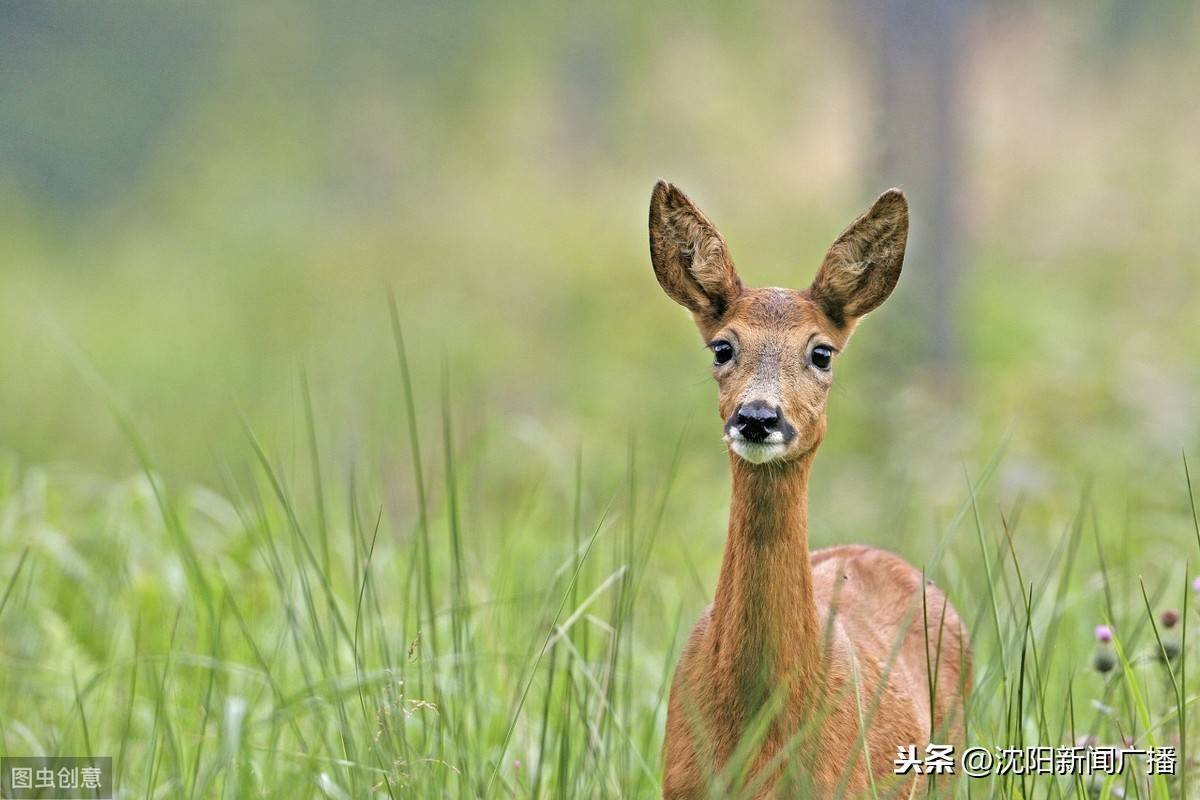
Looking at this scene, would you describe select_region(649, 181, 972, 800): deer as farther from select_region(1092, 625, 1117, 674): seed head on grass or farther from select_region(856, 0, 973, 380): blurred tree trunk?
select_region(856, 0, 973, 380): blurred tree trunk

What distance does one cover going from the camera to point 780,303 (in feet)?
9.11

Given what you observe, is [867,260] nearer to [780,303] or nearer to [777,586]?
[780,303]

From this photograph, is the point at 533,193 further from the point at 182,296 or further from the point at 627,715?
the point at 627,715

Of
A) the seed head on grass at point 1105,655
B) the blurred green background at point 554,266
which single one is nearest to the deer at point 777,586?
the seed head on grass at point 1105,655

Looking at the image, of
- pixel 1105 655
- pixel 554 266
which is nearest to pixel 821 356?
pixel 1105 655

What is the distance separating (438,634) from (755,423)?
1.63 metres

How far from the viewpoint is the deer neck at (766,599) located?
8.66 feet

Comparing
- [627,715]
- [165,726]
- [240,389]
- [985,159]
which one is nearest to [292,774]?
[165,726]

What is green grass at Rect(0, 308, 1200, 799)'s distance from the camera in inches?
107

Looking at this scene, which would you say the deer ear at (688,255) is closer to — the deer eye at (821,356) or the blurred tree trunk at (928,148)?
the deer eye at (821,356)

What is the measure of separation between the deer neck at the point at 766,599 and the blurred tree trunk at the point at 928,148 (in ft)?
19.3

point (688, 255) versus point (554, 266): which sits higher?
point (554, 266)

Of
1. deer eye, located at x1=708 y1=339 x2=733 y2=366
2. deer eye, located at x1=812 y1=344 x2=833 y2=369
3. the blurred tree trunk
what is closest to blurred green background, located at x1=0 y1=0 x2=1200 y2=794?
the blurred tree trunk

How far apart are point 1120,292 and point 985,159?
136 inches
